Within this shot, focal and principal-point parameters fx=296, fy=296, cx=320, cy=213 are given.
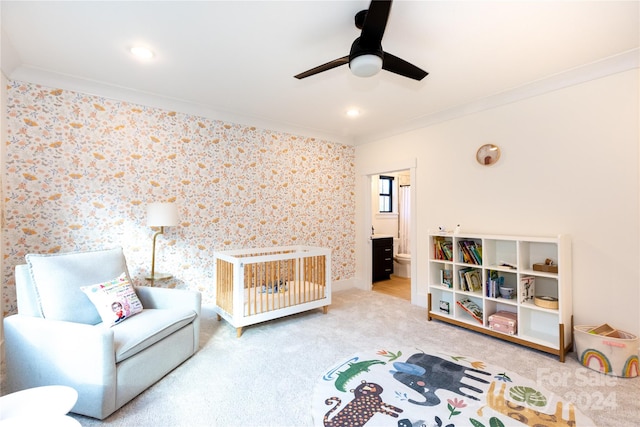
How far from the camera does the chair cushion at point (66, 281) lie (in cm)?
206

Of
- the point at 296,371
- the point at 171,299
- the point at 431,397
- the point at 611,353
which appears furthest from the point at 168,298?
the point at 611,353

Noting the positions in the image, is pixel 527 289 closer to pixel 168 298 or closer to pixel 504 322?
pixel 504 322

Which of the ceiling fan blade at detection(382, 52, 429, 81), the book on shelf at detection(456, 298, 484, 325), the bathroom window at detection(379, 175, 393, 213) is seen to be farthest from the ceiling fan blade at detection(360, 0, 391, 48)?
the bathroom window at detection(379, 175, 393, 213)

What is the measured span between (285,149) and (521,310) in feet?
11.1

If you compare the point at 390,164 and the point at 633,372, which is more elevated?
the point at 390,164

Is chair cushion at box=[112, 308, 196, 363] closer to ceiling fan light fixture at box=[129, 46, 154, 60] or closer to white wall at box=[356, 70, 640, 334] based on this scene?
ceiling fan light fixture at box=[129, 46, 154, 60]

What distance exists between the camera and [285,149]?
14.1 ft

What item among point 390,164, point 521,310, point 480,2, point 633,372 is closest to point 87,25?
point 480,2

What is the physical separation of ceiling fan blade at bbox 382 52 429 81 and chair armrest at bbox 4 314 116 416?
243cm

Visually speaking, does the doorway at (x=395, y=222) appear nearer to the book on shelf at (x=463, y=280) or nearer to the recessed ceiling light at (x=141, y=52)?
the book on shelf at (x=463, y=280)

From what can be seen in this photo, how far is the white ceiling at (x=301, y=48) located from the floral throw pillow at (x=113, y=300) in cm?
188

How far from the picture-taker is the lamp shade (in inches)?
118

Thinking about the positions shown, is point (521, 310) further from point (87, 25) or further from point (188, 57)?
point (87, 25)

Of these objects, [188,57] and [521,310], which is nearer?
[188,57]
